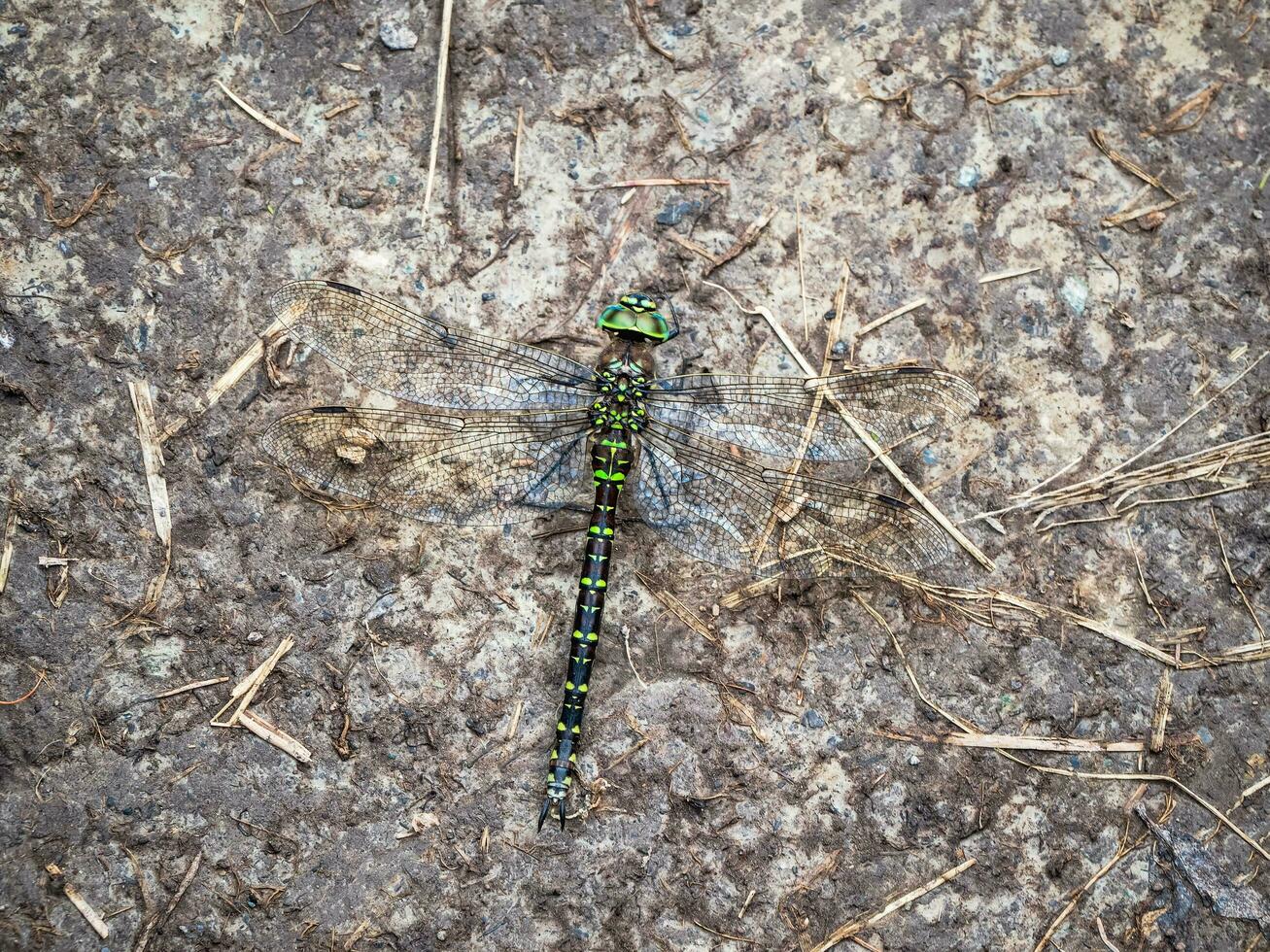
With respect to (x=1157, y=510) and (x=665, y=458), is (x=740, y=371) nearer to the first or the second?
(x=665, y=458)

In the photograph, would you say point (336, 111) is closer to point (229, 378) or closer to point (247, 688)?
point (229, 378)

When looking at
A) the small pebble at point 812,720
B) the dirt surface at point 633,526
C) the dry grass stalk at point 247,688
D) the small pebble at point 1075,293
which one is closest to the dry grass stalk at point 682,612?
the dirt surface at point 633,526

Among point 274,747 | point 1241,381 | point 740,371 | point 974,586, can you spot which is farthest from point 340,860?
point 1241,381

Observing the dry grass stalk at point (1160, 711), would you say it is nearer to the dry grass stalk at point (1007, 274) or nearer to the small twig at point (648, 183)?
the dry grass stalk at point (1007, 274)

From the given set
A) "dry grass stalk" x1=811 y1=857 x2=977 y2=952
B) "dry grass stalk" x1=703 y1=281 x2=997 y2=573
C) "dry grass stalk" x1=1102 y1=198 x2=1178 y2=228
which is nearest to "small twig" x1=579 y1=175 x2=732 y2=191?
"dry grass stalk" x1=703 y1=281 x2=997 y2=573

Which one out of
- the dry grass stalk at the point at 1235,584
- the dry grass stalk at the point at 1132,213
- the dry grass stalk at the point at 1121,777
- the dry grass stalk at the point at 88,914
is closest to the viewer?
the dry grass stalk at the point at 88,914

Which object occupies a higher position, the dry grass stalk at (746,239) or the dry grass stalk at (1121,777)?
the dry grass stalk at (746,239)

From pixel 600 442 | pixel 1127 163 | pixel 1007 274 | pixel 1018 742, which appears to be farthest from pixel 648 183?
pixel 1018 742
